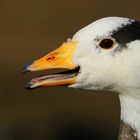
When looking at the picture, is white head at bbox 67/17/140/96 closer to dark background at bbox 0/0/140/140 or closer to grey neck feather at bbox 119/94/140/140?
grey neck feather at bbox 119/94/140/140

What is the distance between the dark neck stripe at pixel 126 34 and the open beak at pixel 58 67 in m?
0.31

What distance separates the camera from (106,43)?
6414 mm

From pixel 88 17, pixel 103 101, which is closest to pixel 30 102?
pixel 103 101

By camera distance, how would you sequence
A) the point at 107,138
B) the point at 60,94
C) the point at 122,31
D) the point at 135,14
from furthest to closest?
the point at 135,14 < the point at 60,94 < the point at 107,138 < the point at 122,31

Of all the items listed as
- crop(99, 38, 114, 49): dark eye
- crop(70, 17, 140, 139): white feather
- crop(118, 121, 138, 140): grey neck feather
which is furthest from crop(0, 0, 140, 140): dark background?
crop(99, 38, 114, 49): dark eye

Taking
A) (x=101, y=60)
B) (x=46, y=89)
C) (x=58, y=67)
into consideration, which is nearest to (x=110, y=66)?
(x=101, y=60)

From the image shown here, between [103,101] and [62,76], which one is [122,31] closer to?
[62,76]

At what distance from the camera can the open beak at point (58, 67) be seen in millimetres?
6461

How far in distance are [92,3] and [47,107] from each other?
8.89ft

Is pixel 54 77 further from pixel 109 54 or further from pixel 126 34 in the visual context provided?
pixel 126 34

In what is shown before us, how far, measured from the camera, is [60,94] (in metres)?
13.2

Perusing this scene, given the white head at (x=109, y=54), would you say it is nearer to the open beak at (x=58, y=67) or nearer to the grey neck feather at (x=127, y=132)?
the open beak at (x=58, y=67)

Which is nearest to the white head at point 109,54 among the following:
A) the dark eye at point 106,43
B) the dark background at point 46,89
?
the dark eye at point 106,43

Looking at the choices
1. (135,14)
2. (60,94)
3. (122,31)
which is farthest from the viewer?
(135,14)
